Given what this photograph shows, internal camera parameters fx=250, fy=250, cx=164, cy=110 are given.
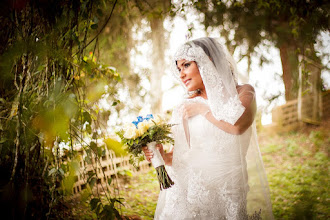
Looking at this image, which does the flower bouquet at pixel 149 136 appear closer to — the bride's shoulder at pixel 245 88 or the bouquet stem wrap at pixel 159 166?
the bouquet stem wrap at pixel 159 166

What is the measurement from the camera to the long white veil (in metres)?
1.76

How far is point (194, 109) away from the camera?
1.97 m

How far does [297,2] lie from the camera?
7.07ft

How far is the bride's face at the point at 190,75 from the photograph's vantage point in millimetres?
1999

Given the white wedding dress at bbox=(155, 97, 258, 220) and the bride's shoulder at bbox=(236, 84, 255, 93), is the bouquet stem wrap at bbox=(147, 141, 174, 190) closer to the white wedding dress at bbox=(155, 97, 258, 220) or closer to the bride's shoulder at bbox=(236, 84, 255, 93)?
the white wedding dress at bbox=(155, 97, 258, 220)

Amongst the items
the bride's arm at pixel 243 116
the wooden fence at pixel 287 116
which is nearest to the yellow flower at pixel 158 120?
the bride's arm at pixel 243 116

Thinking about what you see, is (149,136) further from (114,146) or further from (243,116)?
(243,116)

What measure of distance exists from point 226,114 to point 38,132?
1294mm

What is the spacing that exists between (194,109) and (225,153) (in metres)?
0.41

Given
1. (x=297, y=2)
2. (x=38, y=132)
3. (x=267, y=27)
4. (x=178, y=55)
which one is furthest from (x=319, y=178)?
(x=297, y=2)

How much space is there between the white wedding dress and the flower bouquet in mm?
138

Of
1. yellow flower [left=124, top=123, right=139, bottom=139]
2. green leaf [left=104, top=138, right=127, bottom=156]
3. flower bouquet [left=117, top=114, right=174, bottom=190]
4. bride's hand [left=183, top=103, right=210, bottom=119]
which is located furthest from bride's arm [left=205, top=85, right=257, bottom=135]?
green leaf [left=104, top=138, right=127, bottom=156]

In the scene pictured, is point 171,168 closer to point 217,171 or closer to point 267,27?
point 217,171

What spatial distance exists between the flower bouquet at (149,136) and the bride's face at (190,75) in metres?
0.41
